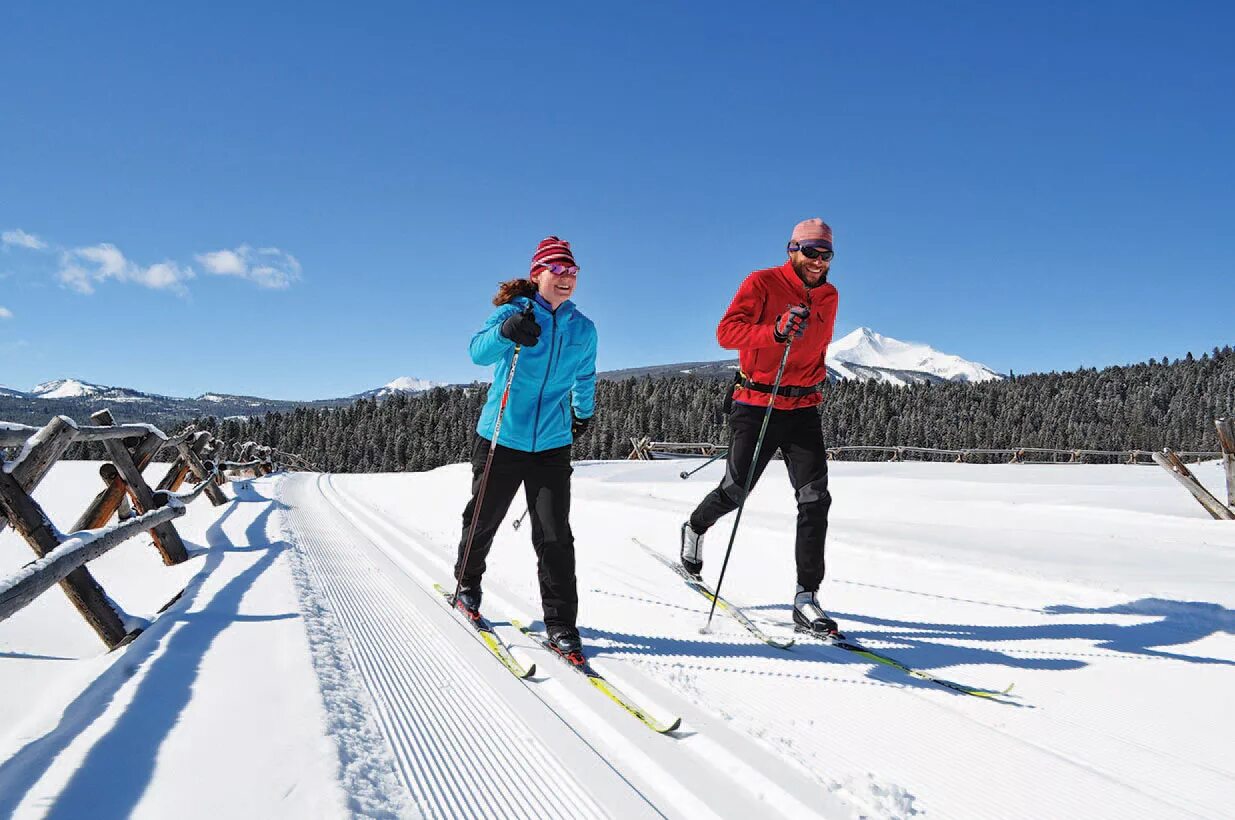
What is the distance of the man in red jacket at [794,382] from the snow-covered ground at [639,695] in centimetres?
72

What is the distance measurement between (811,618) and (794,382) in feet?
4.63

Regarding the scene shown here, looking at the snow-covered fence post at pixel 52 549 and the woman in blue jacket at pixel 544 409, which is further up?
the woman in blue jacket at pixel 544 409

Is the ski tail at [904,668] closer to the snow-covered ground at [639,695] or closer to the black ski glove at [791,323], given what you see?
the snow-covered ground at [639,695]

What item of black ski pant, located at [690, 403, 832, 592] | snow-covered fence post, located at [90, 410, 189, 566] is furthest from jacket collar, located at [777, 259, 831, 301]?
snow-covered fence post, located at [90, 410, 189, 566]

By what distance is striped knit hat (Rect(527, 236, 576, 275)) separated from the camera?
3361 mm

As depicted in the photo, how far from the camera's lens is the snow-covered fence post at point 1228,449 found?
774cm

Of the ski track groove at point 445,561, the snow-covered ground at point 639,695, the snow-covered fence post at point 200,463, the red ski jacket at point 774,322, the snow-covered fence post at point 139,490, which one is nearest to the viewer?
the snow-covered ground at point 639,695

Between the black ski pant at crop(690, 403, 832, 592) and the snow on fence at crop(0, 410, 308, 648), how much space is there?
134 inches

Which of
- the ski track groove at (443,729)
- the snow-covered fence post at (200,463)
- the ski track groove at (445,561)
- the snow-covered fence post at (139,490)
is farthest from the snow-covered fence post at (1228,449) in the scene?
the snow-covered fence post at (200,463)

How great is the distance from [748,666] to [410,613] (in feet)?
6.49

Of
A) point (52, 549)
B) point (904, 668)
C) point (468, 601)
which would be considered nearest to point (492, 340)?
point (468, 601)

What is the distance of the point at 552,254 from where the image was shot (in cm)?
338

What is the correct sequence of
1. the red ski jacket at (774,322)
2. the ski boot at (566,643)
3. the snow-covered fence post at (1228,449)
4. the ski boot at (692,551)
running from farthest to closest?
the snow-covered fence post at (1228,449)
the ski boot at (692,551)
the red ski jacket at (774,322)
the ski boot at (566,643)

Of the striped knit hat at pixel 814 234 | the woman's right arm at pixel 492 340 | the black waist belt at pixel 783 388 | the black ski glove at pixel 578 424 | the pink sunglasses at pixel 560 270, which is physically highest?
the striped knit hat at pixel 814 234
